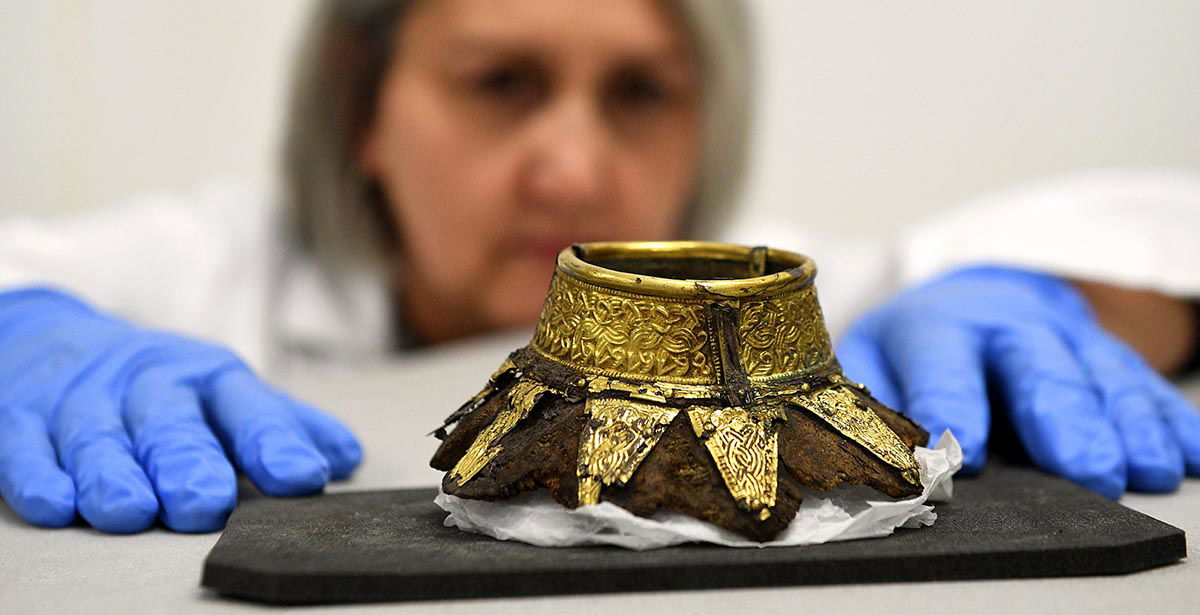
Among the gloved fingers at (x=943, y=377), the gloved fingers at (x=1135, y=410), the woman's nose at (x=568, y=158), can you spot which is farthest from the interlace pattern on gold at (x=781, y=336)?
the woman's nose at (x=568, y=158)

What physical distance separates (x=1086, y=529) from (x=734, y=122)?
1.55m

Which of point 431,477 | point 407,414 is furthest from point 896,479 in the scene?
point 407,414

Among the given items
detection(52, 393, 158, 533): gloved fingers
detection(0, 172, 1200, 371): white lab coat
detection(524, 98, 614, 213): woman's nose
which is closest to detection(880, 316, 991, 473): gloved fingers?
detection(0, 172, 1200, 371): white lab coat

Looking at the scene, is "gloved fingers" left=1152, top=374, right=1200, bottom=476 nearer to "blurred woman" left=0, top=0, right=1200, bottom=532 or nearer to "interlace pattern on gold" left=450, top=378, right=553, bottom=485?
"blurred woman" left=0, top=0, right=1200, bottom=532

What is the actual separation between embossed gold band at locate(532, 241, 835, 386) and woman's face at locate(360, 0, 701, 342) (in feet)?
3.10

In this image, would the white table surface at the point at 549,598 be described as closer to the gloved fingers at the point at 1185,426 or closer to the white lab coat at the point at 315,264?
the gloved fingers at the point at 1185,426

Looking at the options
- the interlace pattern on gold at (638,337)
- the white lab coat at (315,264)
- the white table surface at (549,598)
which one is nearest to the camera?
the white table surface at (549,598)

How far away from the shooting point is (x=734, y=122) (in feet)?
7.80

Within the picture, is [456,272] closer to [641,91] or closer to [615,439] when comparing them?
[641,91]

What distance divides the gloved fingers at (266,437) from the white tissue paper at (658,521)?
0.67ft

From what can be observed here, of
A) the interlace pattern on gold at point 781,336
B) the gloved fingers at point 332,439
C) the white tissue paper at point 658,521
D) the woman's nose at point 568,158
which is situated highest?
the woman's nose at point 568,158

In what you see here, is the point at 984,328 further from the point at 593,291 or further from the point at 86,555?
the point at 86,555

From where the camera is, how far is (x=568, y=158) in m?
1.89

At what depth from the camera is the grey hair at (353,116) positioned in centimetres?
221
